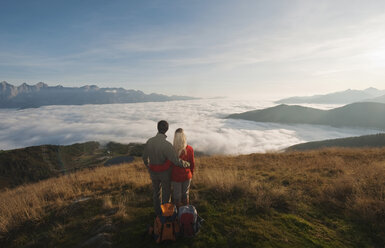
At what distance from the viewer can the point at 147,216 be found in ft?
16.4

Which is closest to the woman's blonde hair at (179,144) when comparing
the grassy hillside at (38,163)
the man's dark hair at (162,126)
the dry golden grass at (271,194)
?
the man's dark hair at (162,126)

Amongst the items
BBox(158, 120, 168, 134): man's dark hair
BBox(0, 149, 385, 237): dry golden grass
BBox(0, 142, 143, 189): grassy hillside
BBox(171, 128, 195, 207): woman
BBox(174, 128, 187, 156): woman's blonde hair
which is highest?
BBox(158, 120, 168, 134): man's dark hair

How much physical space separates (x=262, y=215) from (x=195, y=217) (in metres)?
1.97

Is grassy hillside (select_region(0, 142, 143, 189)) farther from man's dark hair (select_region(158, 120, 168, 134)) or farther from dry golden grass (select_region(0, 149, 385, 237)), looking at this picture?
man's dark hair (select_region(158, 120, 168, 134))

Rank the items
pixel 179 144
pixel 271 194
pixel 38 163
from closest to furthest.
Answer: pixel 179 144 → pixel 271 194 → pixel 38 163

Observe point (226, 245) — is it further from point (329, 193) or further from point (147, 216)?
point (329, 193)

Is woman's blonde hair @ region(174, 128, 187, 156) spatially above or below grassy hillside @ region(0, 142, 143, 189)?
above

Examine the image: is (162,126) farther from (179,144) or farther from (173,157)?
(173,157)

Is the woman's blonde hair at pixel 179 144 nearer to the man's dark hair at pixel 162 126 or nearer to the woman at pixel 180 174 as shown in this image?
the woman at pixel 180 174

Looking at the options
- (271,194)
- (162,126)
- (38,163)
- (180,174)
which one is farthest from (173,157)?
(38,163)

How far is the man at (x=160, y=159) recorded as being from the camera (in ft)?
15.0

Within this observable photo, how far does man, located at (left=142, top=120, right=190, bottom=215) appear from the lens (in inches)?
180

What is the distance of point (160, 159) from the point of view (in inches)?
184

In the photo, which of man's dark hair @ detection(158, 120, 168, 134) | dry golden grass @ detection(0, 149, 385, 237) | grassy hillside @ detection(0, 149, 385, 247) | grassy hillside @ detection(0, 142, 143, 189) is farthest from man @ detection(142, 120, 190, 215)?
grassy hillside @ detection(0, 142, 143, 189)
